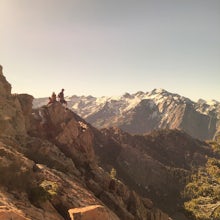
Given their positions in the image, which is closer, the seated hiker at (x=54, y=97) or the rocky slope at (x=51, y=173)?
the rocky slope at (x=51, y=173)

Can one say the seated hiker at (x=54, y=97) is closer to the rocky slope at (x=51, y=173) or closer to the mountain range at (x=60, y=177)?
the mountain range at (x=60, y=177)

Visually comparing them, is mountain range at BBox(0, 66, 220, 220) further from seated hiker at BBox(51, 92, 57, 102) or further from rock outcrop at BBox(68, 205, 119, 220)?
seated hiker at BBox(51, 92, 57, 102)

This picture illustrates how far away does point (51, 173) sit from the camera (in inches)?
971

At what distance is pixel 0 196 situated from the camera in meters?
14.9

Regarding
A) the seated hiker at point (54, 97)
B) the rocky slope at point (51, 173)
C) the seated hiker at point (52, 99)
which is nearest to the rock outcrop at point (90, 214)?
the rocky slope at point (51, 173)

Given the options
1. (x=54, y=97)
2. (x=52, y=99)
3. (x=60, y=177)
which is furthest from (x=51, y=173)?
(x=54, y=97)

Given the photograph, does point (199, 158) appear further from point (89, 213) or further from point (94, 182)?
point (89, 213)

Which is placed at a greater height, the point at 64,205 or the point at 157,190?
the point at 64,205

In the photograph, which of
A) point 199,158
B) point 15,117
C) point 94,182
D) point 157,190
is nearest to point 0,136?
point 15,117

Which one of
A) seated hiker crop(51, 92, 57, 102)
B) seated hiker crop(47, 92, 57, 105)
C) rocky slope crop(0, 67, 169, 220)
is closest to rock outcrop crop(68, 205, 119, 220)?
rocky slope crop(0, 67, 169, 220)

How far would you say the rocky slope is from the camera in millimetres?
16375

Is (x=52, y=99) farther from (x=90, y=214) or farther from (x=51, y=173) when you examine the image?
(x=90, y=214)

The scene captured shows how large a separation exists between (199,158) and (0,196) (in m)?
133

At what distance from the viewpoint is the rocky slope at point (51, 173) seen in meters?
16.4
